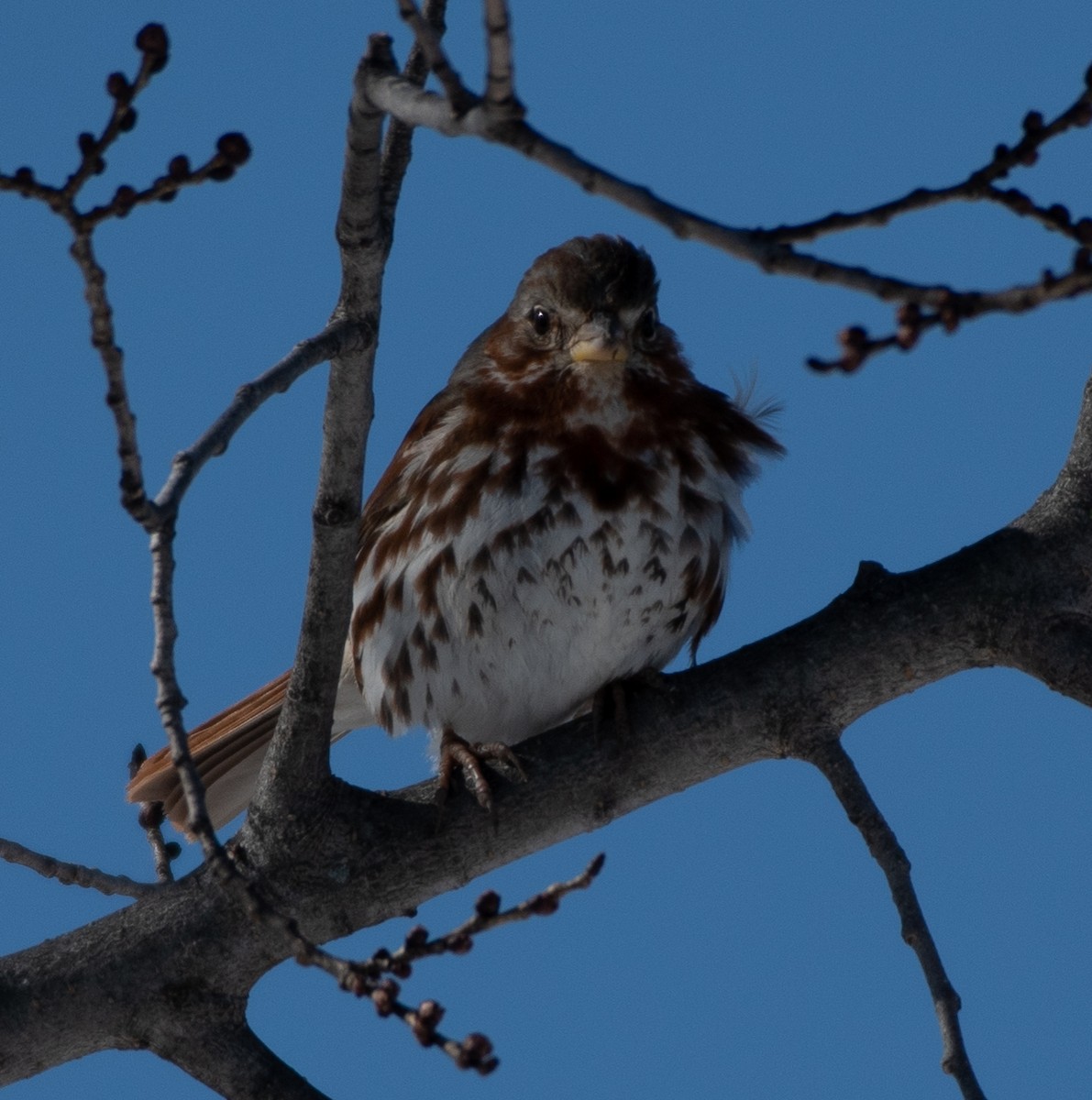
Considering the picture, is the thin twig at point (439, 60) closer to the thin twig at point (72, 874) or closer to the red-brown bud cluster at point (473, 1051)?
the red-brown bud cluster at point (473, 1051)

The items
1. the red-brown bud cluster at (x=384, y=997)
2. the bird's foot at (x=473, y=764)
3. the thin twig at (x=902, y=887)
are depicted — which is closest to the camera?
the red-brown bud cluster at (x=384, y=997)

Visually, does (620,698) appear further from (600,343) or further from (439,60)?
(439,60)

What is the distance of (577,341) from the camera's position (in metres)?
4.94

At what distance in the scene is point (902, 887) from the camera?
3.91 metres

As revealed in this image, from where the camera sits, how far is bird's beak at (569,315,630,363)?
4828mm

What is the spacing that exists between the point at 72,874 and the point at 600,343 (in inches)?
83.8

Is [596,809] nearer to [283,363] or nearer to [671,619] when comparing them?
[671,619]

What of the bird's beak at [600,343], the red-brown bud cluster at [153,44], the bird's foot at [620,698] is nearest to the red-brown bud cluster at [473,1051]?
the red-brown bud cluster at [153,44]

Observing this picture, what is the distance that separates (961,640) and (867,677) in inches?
10.2

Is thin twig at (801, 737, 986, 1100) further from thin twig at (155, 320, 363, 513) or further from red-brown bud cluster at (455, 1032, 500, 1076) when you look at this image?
thin twig at (155, 320, 363, 513)

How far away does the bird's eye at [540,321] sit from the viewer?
505cm

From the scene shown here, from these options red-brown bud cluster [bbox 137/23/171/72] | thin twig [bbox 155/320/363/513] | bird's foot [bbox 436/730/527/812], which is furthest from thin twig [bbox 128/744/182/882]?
red-brown bud cluster [bbox 137/23/171/72]

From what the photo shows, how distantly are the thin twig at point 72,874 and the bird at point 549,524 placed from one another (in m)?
1.14

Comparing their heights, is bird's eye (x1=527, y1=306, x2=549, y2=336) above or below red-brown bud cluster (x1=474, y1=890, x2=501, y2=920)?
above
